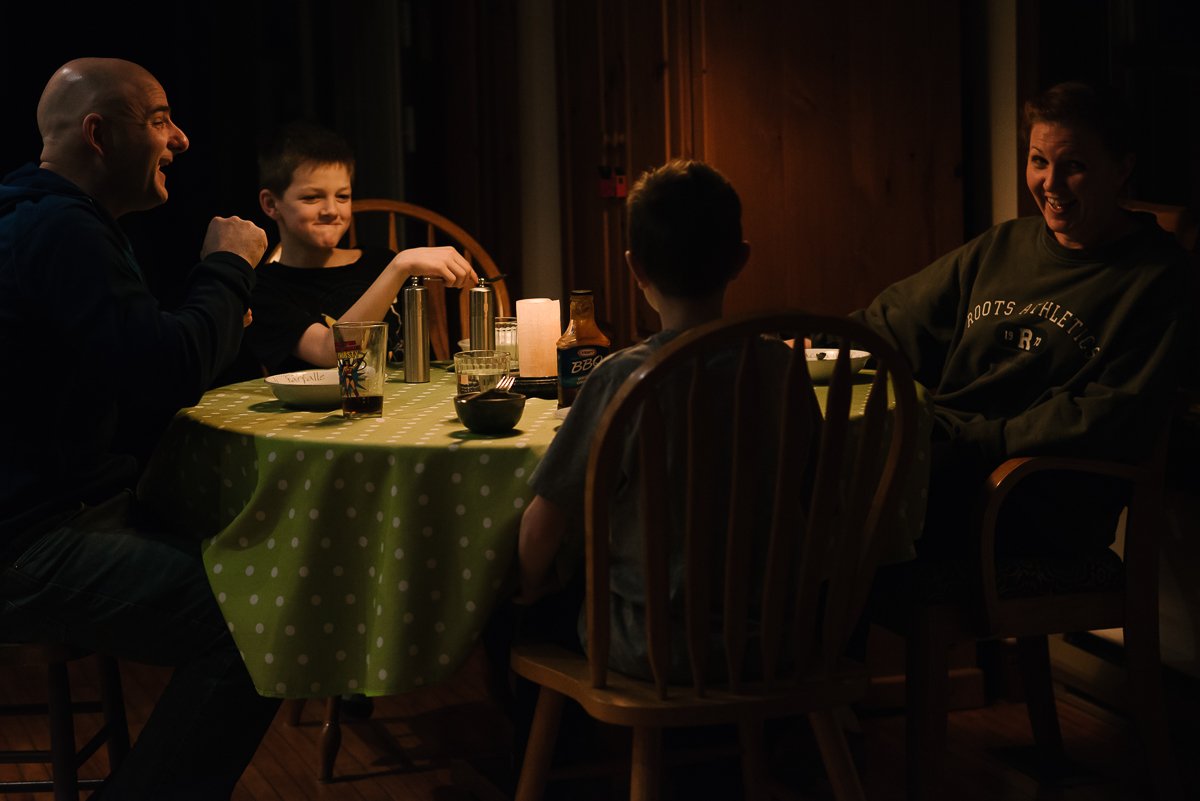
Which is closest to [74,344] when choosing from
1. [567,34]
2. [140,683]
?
[140,683]

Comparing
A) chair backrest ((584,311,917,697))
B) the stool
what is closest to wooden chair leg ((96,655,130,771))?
the stool

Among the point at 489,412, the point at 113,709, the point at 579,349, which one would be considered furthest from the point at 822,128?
the point at 113,709

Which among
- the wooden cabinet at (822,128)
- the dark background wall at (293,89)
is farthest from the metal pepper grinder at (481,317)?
the dark background wall at (293,89)

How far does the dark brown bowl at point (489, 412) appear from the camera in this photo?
69.6 inches

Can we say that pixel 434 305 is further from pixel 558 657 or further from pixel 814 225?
pixel 558 657

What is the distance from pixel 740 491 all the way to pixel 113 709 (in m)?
1.17

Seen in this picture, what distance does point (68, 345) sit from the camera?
187cm

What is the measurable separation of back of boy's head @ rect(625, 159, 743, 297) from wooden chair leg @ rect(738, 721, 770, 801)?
66cm

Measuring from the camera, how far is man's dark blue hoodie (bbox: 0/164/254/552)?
181 cm

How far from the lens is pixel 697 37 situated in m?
3.10

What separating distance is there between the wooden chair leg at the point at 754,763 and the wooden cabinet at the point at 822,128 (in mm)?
1435

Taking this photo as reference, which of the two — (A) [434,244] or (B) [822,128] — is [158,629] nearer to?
(A) [434,244]

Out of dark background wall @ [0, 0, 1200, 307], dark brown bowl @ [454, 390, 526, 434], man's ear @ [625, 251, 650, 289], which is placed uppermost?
dark background wall @ [0, 0, 1200, 307]

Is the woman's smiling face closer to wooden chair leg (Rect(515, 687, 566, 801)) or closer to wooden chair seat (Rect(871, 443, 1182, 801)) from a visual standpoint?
wooden chair seat (Rect(871, 443, 1182, 801))
